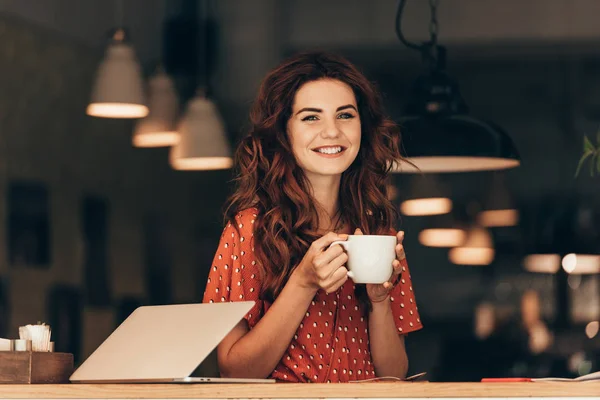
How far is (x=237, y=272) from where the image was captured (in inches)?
69.6

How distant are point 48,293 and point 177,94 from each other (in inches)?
33.7

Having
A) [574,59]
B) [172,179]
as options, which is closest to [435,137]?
[172,179]

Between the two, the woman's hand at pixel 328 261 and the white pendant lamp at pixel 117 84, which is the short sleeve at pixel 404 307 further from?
the white pendant lamp at pixel 117 84

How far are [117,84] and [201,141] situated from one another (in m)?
0.38

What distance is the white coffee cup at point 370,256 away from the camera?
56.9 inches

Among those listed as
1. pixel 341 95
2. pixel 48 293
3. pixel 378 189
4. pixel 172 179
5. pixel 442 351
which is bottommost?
pixel 442 351

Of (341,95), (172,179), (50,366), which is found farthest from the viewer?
(172,179)

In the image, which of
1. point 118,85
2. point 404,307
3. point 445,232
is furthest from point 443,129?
point 445,232

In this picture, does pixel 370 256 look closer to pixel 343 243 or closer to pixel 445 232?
pixel 343 243

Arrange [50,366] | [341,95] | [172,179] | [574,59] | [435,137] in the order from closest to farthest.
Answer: [50,366]
[341,95]
[435,137]
[172,179]
[574,59]

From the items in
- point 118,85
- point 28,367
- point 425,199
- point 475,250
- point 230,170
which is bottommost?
point 475,250

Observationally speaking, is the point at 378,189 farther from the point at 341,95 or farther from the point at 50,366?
the point at 50,366

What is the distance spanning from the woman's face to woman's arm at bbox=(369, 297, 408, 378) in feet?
0.76

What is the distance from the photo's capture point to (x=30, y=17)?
12.2 feet
